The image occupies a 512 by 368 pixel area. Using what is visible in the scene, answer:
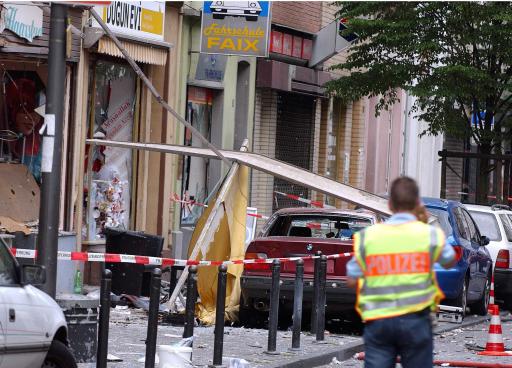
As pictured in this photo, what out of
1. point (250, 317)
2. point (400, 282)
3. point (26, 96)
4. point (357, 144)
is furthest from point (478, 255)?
point (357, 144)

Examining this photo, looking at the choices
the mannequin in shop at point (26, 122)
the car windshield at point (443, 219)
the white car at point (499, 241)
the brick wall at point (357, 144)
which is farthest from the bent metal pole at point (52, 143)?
the brick wall at point (357, 144)

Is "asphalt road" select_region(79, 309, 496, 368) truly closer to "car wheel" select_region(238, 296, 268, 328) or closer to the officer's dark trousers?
"car wheel" select_region(238, 296, 268, 328)

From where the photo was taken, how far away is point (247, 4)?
2156 cm

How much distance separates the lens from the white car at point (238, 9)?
21312 mm

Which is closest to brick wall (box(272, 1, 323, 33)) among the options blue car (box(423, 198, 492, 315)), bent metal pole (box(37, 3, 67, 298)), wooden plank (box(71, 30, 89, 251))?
wooden plank (box(71, 30, 89, 251))

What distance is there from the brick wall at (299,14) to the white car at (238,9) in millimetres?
4339

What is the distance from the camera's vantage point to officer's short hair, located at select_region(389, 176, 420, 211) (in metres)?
7.85

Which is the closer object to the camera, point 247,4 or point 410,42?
point 247,4

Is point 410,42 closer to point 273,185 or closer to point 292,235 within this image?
point 273,185

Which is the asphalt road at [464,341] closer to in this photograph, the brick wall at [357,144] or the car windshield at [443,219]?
the car windshield at [443,219]

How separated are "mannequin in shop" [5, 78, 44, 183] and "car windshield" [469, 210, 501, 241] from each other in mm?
7088

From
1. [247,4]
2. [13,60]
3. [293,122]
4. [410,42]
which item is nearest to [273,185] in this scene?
[293,122]

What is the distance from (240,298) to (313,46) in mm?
13419

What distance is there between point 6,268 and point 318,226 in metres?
8.20
